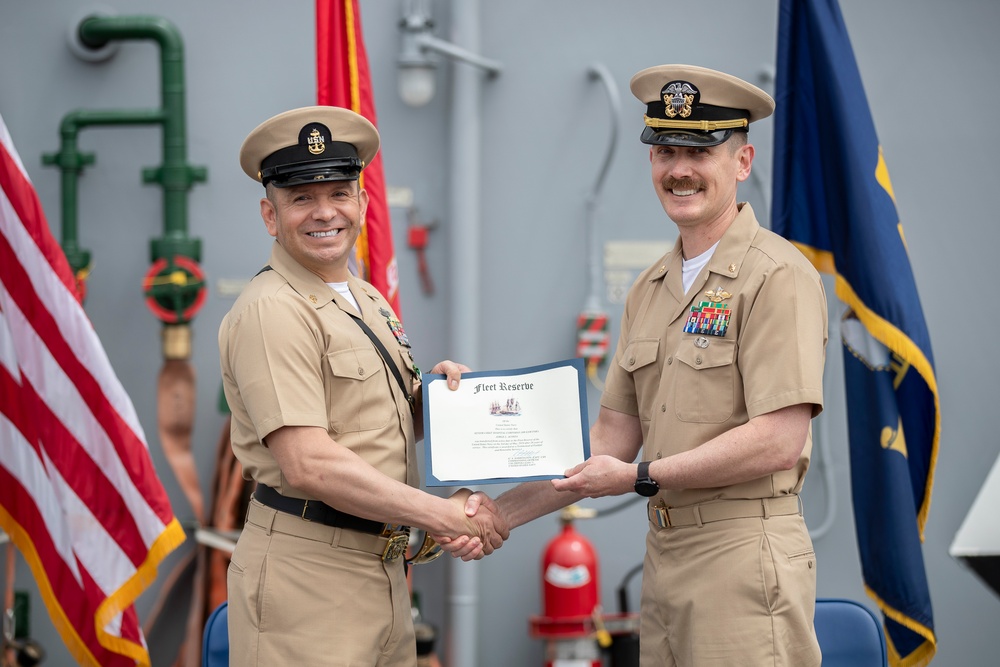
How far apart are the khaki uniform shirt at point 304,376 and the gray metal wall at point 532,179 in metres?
1.99

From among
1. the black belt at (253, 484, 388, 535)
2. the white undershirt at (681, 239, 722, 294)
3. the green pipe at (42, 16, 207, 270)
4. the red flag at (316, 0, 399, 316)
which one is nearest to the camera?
the black belt at (253, 484, 388, 535)

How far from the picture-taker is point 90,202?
483 cm

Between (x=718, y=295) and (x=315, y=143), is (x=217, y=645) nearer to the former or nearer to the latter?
(x=315, y=143)

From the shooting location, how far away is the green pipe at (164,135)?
4.65m

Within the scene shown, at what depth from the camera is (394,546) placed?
2.80m

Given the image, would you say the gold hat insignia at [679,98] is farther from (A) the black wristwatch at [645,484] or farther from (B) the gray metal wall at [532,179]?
(B) the gray metal wall at [532,179]

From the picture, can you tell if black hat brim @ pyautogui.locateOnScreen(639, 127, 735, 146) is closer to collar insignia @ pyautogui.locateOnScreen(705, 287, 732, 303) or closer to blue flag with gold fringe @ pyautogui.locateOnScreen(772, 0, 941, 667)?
collar insignia @ pyautogui.locateOnScreen(705, 287, 732, 303)

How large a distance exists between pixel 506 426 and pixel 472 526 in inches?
11.4

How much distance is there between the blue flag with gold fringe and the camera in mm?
3619

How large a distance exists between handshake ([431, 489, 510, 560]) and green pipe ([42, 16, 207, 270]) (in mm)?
2214

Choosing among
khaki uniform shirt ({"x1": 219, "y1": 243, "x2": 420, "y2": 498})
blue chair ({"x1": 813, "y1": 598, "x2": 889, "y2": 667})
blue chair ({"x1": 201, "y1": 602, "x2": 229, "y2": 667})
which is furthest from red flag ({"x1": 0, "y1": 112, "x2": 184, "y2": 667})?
blue chair ({"x1": 813, "y1": 598, "x2": 889, "y2": 667})

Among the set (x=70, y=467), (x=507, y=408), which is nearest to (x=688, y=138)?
(x=507, y=408)

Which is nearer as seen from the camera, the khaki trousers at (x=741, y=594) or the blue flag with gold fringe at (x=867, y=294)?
the khaki trousers at (x=741, y=594)

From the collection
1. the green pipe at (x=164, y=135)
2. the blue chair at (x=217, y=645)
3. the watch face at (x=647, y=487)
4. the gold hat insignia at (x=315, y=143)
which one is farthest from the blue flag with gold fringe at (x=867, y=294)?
the green pipe at (x=164, y=135)
